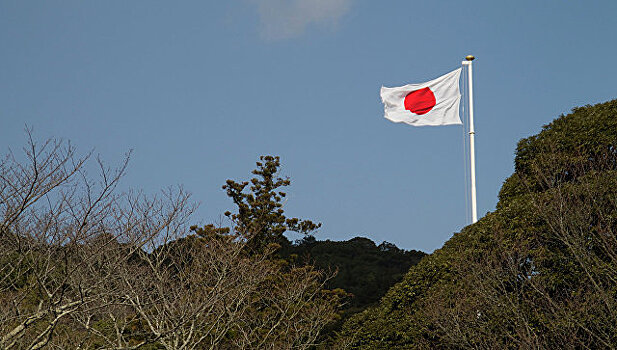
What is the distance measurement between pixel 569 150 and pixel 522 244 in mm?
2373

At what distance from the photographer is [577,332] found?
9570mm

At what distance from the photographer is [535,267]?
1055 centimetres

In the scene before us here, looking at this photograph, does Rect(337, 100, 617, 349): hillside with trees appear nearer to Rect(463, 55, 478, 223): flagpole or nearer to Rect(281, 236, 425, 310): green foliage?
Rect(463, 55, 478, 223): flagpole

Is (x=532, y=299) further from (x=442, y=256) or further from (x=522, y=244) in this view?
(x=442, y=256)

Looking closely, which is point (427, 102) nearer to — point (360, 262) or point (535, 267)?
point (535, 267)

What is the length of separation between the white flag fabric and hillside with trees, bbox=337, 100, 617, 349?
60.9 inches

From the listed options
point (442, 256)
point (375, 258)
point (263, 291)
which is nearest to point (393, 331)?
point (442, 256)

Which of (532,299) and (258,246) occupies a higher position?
(258,246)

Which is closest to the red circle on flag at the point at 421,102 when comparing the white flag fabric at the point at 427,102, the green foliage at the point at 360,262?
the white flag fabric at the point at 427,102

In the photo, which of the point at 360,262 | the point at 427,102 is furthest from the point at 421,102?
the point at 360,262

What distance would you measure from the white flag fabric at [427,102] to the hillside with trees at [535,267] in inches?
60.9

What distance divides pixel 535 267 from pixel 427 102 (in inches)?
152

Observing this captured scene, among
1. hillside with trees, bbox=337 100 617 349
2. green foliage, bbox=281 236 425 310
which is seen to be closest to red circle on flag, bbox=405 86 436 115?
hillside with trees, bbox=337 100 617 349

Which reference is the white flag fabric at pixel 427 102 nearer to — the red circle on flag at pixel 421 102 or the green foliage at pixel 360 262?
the red circle on flag at pixel 421 102
